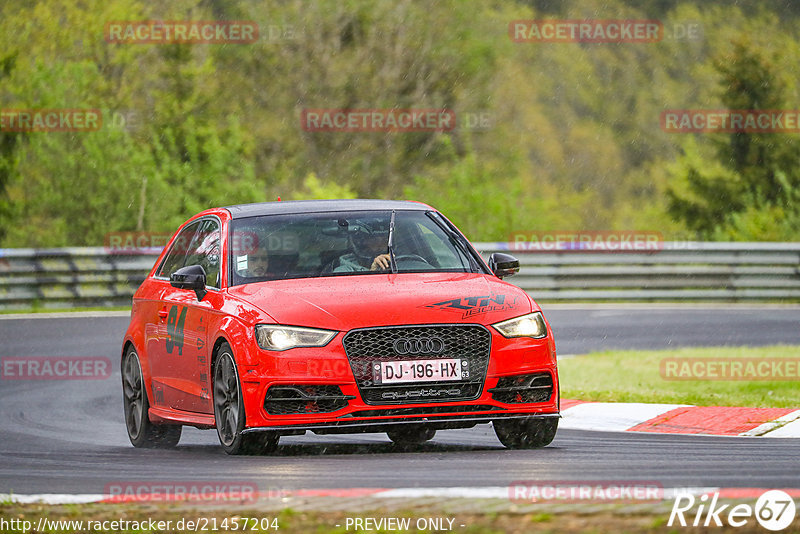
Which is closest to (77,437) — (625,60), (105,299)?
(105,299)

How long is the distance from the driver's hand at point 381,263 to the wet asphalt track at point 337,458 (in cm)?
114

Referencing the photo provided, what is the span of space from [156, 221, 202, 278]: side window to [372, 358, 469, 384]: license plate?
2.62 metres

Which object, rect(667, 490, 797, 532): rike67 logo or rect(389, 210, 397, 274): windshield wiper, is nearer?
rect(667, 490, 797, 532): rike67 logo

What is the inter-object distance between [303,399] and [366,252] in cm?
142

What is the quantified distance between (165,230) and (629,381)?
17.9m

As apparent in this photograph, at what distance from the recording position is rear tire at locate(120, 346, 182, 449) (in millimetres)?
10469

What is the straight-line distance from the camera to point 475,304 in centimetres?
880

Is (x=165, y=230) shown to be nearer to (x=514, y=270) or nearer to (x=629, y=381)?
(x=629, y=381)

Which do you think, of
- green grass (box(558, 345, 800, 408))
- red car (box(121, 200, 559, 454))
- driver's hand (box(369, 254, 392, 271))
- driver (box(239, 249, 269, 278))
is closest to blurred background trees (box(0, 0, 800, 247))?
green grass (box(558, 345, 800, 408))

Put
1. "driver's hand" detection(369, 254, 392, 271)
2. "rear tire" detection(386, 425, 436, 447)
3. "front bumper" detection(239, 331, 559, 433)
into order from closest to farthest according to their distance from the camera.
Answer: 1. "front bumper" detection(239, 331, 559, 433)
2. "driver's hand" detection(369, 254, 392, 271)
3. "rear tire" detection(386, 425, 436, 447)

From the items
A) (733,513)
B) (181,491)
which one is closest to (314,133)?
(181,491)

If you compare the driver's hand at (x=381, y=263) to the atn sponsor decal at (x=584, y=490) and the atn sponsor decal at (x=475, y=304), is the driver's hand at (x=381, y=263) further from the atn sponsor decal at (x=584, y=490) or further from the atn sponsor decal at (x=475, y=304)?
the atn sponsor decal at (x=584, y=490)

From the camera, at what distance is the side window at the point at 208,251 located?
32.1 feet

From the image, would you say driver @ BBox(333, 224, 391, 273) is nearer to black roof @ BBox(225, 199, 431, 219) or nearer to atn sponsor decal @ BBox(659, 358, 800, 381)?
black roof @ BBox(225, 199, 431, 219)
